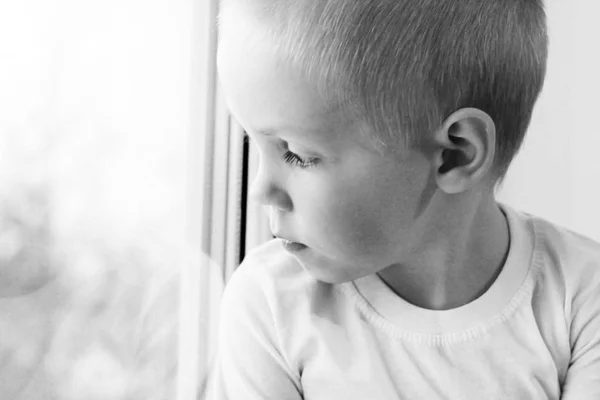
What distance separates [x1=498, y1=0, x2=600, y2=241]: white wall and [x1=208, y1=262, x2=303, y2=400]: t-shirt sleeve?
95 centimetres

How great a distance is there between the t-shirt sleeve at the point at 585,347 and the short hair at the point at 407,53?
0.26 meters

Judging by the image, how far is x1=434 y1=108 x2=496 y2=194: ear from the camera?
2.53 ft

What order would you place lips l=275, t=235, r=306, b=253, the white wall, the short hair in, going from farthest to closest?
1. the white wall
2. lips l=275, t=235, r=306, b=253
3. the short hair

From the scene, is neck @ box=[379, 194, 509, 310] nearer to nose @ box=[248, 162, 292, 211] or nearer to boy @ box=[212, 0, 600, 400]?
boy @ box=[212, 0, 600, 400]

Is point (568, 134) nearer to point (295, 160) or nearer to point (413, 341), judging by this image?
point (413, 341)

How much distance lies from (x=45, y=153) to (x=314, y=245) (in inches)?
13.5

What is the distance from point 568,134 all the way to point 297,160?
108cm

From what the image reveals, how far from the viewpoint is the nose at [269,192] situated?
78 centimetres

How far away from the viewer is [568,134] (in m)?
1.67

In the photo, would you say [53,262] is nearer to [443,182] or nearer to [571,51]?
[443,182]

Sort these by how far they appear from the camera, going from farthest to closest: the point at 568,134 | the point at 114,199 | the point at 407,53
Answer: the point at 568,134 < the point at 114,199 < the point at 407,53

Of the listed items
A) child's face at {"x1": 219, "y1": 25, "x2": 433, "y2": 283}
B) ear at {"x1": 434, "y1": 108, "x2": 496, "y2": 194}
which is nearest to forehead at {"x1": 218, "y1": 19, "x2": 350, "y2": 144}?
child's face at {"x1": 219, "y1": 25, "x2": 433, "y2": 283}

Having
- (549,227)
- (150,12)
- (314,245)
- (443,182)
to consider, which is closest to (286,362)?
(314,245)

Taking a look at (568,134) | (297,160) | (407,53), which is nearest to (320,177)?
(297,160)
